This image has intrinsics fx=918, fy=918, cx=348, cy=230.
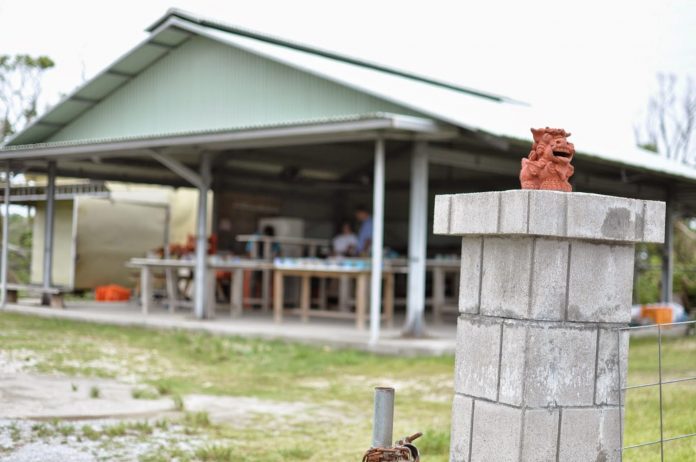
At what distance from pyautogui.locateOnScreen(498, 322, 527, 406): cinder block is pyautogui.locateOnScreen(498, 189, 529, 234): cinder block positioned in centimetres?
38

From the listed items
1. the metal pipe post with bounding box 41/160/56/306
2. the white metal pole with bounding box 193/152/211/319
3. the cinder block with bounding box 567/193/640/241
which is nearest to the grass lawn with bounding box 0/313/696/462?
the white metal pole with bounding box 193/152/211/319

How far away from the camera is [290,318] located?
15969 millimetres

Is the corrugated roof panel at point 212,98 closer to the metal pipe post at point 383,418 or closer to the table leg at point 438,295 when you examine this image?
the table leg at point 438,295

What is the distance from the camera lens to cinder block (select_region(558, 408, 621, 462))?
364 centimetres

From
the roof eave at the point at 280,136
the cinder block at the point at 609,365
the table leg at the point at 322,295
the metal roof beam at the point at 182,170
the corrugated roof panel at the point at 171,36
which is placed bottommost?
the table leg at the point at 322,295

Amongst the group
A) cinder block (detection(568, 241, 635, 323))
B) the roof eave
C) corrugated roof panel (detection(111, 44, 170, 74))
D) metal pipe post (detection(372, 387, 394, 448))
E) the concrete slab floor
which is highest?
corrugated roof panel (detection(111, 44, 170, 74))

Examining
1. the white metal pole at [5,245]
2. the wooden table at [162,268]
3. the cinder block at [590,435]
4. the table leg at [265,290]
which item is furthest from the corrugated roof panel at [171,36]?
the cinder block at [590,435]

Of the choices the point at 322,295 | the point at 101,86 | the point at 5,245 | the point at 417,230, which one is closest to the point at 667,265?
the point at 322,295

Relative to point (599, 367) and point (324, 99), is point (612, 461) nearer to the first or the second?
point (599, 367)

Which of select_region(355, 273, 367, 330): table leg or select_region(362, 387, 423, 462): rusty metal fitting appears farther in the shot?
select_region(355, 273, 367, 330): table leg

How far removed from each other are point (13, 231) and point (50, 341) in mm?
18381

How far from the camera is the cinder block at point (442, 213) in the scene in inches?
156

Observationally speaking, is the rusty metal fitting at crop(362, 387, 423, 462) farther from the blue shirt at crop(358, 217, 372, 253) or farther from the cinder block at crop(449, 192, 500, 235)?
the blue shirt at crop(358, 217, 372, 253)

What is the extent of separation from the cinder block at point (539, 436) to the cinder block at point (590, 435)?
0.04m
